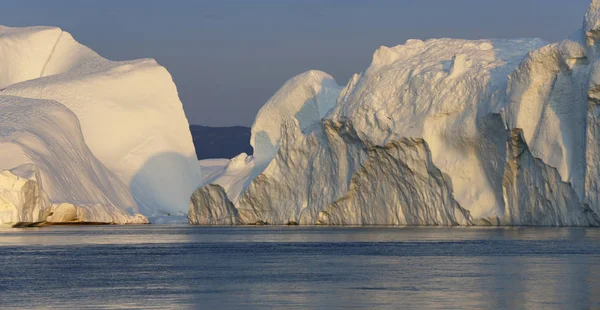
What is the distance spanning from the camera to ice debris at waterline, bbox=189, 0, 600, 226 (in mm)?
46562

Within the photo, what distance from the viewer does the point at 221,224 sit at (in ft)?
214

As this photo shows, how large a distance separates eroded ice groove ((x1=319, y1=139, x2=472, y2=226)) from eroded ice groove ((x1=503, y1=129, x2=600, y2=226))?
109 inches

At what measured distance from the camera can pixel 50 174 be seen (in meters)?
70.6

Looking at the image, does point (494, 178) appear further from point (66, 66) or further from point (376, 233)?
point (66, 66)

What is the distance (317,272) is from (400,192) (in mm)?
26642

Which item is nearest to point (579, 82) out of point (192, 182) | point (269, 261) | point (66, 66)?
point (269, 261)

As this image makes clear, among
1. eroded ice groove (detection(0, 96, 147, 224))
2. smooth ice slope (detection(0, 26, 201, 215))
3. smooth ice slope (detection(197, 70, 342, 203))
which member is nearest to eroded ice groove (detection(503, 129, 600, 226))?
smooth ice slope (detection(197, 70, 342, 203))

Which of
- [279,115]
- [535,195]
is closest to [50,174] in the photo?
[279,115]

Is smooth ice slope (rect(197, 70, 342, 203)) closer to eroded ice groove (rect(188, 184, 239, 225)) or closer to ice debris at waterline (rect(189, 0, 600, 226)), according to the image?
ice debris at waterline (rect(189, 0, 600, 226))

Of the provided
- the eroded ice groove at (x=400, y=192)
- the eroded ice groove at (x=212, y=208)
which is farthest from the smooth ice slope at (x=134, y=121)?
the eroded ice groove at (x=400, y=192)

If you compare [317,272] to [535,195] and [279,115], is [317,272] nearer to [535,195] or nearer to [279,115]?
[535,195]

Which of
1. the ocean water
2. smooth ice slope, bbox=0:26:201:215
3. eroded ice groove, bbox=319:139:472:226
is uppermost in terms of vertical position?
the ocean water

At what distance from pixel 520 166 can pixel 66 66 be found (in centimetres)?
5844

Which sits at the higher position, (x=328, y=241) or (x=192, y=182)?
(x=328, y=241)
